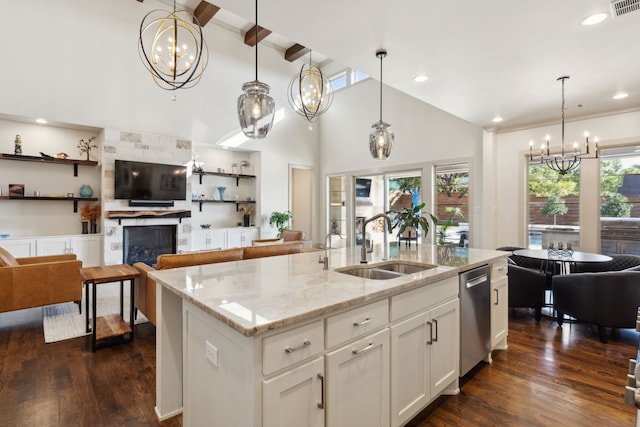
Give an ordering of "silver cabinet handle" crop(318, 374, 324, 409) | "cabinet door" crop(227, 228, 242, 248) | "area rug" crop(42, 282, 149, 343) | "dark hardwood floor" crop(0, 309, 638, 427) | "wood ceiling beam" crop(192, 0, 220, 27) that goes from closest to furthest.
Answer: "silver cabinet handle" crop(318, 374, 324, 409), "dark hardwood floor" crop(0, 309, 638, 427), "area rug" crop(42, 282, 149, 343), "wood ceiling beam" crop(192, 0, 220, 27), "cabinet door" crop(227, 228, 242, 248)

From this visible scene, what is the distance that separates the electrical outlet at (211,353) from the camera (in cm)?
147

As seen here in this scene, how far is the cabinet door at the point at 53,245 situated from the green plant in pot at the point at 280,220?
3.95 m

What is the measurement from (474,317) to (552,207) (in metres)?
3.85

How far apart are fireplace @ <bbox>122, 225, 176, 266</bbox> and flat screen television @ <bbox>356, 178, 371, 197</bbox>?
437cm

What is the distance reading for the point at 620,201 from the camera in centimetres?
468

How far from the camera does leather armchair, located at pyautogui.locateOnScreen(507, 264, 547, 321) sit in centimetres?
383

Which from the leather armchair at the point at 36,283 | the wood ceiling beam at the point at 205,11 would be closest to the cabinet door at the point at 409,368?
the leather armchair at the point at 36,283

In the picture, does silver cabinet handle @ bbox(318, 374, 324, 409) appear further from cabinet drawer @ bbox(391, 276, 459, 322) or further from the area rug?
the area rug

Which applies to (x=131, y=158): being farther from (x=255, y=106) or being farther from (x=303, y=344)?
(x=303, y=344)

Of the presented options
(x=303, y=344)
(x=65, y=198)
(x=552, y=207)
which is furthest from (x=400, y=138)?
(x=65, y=198)

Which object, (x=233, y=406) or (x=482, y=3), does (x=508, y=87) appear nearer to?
(x=482, y=3)

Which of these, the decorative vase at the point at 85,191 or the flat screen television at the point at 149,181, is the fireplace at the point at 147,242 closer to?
the flat screen television at the point at 149,181

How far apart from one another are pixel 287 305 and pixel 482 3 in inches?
97.9

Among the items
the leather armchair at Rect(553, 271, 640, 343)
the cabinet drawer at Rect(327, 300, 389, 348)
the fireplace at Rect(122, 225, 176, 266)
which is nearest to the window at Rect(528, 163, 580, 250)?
the leather armchair at Rect(553, 271, 640, 343)
